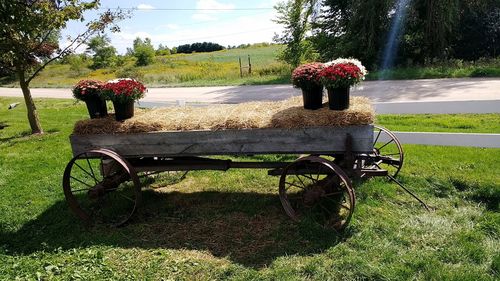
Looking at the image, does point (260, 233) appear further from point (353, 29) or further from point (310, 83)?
point (353, 29)

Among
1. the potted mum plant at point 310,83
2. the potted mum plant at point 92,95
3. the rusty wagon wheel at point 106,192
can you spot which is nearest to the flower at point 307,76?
the potted mum plant at point 310,83

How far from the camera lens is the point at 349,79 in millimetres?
4086

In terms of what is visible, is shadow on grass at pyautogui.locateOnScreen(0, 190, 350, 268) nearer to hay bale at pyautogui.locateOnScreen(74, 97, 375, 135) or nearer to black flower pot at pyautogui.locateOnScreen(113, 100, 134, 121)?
hay bale at pyautogui.locateOnScreen(74, 97, 375, 135)

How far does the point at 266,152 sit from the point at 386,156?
1752 millimetres

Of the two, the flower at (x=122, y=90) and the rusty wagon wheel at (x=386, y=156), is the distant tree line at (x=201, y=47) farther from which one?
the flower at (x=122, y=90)

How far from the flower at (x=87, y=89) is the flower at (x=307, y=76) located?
2570mm

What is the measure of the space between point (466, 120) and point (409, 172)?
3.29 metres

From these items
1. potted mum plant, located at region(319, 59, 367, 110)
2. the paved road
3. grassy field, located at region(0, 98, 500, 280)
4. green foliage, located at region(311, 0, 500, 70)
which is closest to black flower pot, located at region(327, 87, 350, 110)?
potted mum plant, located at region(319, 59, 367, 110)

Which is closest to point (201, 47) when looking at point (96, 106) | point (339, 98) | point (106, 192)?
point (96, 106)

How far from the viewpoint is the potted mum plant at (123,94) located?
484 centimetres

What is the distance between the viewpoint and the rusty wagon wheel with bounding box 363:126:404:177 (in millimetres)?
4809

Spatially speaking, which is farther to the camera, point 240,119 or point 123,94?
point 123,94

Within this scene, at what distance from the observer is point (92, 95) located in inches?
A: 203

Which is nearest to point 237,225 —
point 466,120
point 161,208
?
point 161,208
